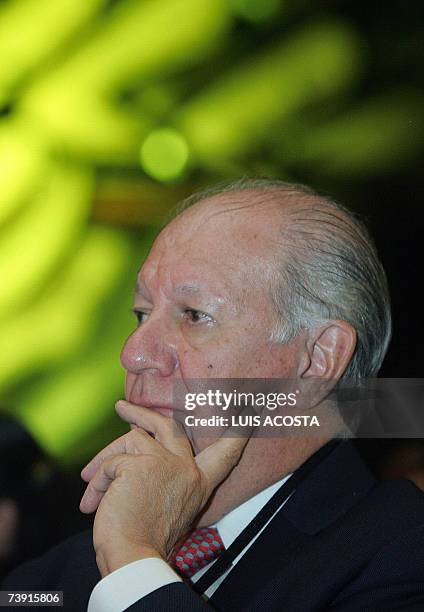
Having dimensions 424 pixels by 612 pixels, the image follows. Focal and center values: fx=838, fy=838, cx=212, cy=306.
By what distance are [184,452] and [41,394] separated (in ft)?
2.06

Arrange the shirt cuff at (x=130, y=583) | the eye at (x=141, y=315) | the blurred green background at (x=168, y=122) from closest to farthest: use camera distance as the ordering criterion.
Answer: the shirt cuff at (x=130, y=583) → the eye at (x=141, y=315) → the blurred green background at (x=168, y=122)

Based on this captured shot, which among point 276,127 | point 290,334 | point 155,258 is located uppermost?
point 276,127

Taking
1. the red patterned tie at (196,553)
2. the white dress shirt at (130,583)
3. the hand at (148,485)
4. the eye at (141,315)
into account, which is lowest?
Result: the red patterned tie at (196,553)

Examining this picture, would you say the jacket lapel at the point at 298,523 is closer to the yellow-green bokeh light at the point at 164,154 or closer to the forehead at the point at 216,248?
the forehead at the point at 216,248

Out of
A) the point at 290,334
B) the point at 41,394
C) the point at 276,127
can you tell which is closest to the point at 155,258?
the point at 290,334

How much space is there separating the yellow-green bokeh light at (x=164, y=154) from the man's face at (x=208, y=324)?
0.62 meters

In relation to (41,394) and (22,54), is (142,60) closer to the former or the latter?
(22,54)

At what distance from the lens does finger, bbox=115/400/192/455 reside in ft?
3.42

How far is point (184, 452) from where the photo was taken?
103 centimetres

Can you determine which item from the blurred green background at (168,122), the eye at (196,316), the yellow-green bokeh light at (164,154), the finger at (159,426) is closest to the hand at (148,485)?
the finger at (159,426)

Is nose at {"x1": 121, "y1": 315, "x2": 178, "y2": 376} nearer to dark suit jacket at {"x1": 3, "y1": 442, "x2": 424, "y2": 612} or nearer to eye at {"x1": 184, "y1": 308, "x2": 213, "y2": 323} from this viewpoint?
eye at {"x1": 184, "y1": 308, "x2": 213, "y2": 323}

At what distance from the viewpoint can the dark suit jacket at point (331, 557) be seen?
0.94 metres

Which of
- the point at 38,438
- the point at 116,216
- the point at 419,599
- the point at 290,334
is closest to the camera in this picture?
the point at 419,599

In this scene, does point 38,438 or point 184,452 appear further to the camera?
point 38,438
